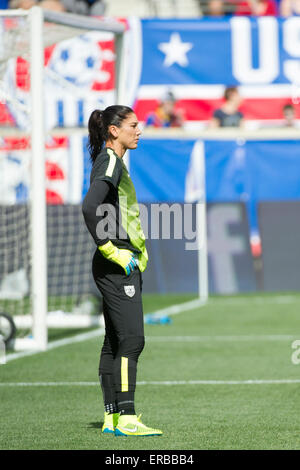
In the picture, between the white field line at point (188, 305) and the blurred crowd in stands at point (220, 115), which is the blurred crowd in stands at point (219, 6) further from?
the white field line at point (188, 305)

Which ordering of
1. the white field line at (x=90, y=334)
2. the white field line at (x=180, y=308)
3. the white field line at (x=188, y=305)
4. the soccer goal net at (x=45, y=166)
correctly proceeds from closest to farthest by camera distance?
the white field line at (x=90, y=334) → the soccer goal net at (x=45, y=166) → the white field line at (x=188, y=305) → the white field line at (x=180, y=308)

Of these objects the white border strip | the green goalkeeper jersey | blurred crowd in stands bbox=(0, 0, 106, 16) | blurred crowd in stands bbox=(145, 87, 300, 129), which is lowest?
the green goalkeeper jersey

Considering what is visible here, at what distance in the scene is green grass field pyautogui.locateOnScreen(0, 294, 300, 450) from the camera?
20.3 feet

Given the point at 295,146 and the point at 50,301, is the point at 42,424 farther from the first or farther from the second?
the point at 295,146

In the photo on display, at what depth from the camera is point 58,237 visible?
15.5 meters

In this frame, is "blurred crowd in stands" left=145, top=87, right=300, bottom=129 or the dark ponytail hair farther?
"blurred crowd in stands" left=145, top=87, right=300, bottom=129

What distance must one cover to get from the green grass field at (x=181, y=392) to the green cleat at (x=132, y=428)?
0.07 meters

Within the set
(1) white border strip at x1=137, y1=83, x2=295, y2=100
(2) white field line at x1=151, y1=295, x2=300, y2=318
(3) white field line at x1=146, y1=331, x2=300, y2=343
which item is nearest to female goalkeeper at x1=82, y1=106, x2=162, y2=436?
(3) white field line at x1=146, y1=331, x2=300, y2=343

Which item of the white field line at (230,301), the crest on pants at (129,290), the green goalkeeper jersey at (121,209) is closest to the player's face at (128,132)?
the green goalkeeper jersey at (121,209)

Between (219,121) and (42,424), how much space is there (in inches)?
499

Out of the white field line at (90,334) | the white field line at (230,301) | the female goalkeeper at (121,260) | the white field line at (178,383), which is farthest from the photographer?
the white field line at (230,301)

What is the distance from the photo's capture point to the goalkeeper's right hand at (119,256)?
611cm

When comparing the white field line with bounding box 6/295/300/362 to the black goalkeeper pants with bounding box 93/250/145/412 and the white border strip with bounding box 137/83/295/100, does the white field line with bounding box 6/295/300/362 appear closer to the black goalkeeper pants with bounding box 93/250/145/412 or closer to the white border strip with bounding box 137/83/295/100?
the black goalkeeper pants with bounding box 93/250/145/412

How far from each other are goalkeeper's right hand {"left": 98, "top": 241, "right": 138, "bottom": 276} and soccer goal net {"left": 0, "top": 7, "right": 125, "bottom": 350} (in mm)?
4357
